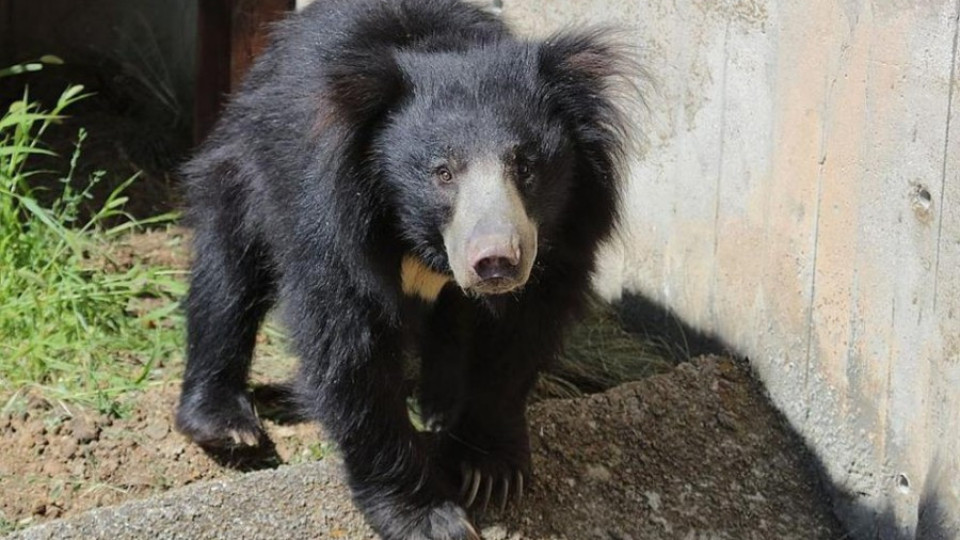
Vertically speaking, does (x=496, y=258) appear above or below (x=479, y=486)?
above

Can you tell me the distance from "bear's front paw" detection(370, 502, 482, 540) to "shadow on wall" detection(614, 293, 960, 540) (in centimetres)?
124

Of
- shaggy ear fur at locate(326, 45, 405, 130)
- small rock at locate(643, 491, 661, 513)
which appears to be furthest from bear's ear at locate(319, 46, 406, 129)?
small rock at locate(643, 491, 661, 513)

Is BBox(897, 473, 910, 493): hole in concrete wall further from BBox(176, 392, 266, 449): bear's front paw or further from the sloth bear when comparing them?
BBox(176, 392, 266, 449): bear's front paw

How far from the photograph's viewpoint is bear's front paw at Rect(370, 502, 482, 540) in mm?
4012

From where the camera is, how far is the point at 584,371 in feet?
17.6

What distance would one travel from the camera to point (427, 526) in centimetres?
402

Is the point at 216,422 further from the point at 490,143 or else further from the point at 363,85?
the point at 490,143

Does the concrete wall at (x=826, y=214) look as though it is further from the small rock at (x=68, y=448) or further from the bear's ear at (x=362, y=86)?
the small rock at (x=68, y=448)

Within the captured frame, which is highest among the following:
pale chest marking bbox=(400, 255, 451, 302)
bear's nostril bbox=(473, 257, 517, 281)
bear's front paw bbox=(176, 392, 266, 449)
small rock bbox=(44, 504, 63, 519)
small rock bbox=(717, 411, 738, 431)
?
bear's nostril bbox=(473, 257, 517, 281)

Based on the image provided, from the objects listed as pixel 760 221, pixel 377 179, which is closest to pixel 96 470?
pixel 377 179

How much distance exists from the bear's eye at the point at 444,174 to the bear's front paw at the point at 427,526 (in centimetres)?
94

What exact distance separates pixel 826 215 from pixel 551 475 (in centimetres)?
112

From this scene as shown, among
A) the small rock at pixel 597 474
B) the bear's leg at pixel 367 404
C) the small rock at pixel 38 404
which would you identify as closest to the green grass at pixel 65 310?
the small rock at pixel 38 404

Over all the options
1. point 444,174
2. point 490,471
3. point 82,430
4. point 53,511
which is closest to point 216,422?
point 82,430
